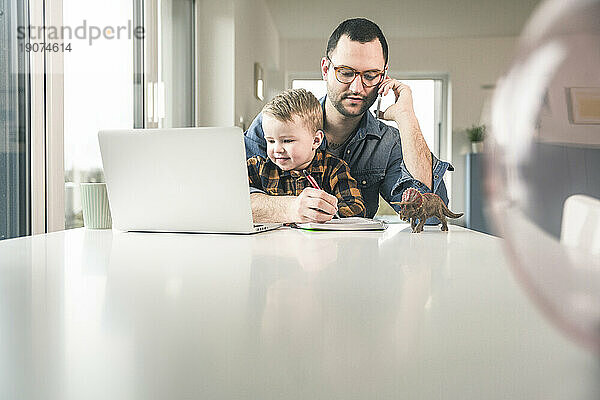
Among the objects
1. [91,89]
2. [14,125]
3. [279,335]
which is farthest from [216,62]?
[279,335]

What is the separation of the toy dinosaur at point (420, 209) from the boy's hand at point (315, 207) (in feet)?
0.67

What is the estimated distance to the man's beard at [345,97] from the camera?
2.33 meters

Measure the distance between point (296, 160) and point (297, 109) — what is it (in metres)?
0.18

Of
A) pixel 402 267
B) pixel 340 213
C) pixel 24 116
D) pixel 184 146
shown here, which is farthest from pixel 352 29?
pixel 402 267

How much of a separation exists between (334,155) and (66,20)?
106 centimetres

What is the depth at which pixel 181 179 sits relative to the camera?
119cm

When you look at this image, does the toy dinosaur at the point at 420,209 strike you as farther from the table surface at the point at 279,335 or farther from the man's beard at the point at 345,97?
the man's beard at the point at 345,97

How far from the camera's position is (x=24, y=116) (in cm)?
180

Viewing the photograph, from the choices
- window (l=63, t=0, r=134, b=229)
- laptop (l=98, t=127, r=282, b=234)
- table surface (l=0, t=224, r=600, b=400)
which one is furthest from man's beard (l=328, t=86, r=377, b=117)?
table surface (l=0, t=224, r=600, b=400)

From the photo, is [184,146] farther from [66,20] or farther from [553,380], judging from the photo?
[66,20]

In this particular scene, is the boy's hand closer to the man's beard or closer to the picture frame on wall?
the man's beard

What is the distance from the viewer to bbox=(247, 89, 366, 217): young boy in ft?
6.52

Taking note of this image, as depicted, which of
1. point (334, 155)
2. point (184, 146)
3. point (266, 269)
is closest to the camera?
point (266, 269)

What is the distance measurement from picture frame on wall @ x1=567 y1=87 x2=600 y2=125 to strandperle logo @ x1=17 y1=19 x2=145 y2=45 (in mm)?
1876
